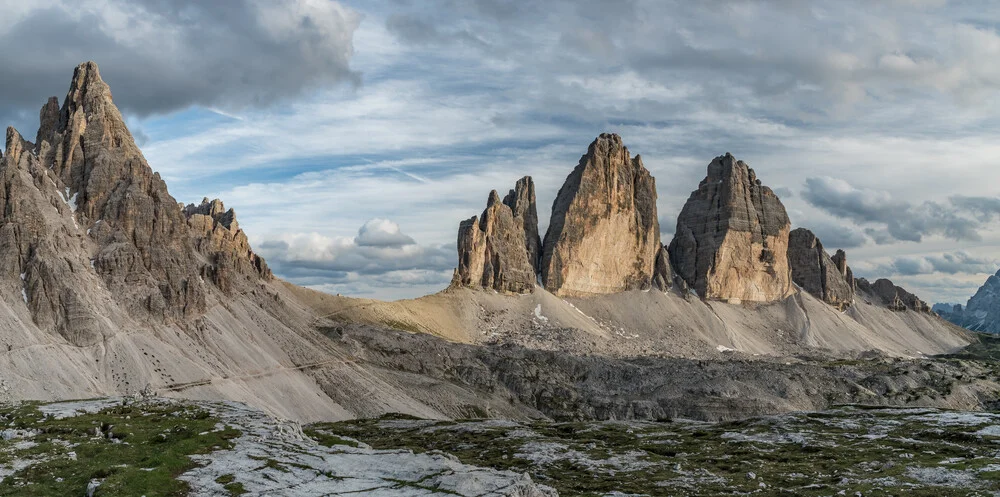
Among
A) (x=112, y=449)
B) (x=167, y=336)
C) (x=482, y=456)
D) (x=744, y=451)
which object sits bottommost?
(x=482, y=456)

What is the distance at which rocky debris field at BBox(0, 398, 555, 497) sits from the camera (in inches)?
1919

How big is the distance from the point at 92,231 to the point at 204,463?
134 m

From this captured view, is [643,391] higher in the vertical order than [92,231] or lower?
lower

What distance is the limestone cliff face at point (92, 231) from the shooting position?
147500mm

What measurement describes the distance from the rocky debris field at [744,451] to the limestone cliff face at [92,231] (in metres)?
47.7

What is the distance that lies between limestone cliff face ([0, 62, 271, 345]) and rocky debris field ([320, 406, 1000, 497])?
4769cm

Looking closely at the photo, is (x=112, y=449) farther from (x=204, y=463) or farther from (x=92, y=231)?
(x=92, y=231)

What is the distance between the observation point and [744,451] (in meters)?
95.4

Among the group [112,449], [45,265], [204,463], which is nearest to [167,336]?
[45,265]

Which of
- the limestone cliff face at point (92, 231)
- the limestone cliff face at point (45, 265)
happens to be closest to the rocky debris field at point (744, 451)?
the limestone cliff face at point (45, 265)

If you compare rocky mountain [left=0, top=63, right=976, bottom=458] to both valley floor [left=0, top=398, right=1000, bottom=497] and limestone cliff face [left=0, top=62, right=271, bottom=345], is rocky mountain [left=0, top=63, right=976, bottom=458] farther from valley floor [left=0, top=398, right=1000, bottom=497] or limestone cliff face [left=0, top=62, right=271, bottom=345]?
valley floor [left=0, top=398, right=1000, bottom=497]

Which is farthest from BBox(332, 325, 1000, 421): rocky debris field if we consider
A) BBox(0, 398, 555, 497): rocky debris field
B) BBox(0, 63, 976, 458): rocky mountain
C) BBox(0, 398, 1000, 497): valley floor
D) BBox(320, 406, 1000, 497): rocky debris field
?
BBox(0, 398, 555, 497): rocky debris field

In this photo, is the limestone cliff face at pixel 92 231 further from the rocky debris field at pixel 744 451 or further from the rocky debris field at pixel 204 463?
the rocky debris field at pixel 204 463

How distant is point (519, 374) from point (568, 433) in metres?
74.2
